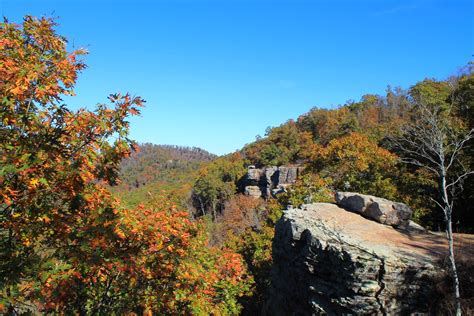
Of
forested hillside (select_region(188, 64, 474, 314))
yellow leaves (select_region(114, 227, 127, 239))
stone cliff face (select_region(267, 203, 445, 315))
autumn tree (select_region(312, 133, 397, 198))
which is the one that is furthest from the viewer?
autumn tree (select_region(312, 133, 397, 198))

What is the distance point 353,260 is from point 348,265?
254mm

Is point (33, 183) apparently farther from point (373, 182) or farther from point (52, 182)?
point (373, 182)

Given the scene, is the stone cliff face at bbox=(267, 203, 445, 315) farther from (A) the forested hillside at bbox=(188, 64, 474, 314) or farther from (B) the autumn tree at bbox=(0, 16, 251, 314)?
(B) the autumn tree at bbox=(0, 16, 251, 314)

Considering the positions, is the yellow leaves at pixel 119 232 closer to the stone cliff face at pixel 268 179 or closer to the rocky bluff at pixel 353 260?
the rocky bluff at pixel 353 260

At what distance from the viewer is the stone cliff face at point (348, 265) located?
9.42 m

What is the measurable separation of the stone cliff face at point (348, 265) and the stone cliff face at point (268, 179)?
33.5 metres

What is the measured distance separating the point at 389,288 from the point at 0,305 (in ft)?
30.0

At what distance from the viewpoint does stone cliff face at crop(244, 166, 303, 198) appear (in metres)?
48.7

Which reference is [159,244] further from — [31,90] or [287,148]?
[287,148]

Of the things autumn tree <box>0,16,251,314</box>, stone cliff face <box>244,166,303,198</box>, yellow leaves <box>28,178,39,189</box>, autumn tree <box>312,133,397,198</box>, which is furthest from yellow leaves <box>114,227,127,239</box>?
stone cliff face <box>244,166,303,198</box>

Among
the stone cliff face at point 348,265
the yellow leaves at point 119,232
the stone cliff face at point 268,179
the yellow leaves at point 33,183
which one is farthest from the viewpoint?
the stone cliff face at point 268,179

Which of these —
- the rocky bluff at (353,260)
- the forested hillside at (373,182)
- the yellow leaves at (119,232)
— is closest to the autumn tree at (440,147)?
the forested hillside at (373,182)

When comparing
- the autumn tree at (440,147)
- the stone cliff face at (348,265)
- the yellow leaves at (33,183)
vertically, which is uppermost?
the autumn tree at (440,147)

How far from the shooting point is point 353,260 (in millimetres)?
9812
